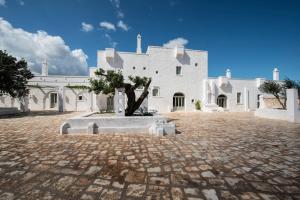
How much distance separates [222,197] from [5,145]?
6.63 metres

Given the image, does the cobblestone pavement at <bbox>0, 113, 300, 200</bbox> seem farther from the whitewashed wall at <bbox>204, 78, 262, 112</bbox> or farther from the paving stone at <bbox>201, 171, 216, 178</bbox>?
the whitewashed wall at <bbox>204, 78, 262, 112</bbox>

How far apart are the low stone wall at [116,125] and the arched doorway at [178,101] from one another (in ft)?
49.2

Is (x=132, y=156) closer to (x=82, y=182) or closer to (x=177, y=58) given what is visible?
(x=82, y=182)

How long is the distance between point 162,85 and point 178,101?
3407 mm

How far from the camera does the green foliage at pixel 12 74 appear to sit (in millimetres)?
13750

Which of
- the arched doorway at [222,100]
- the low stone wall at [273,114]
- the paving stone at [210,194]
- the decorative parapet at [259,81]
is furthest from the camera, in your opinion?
the decorative parapet at [259,81]

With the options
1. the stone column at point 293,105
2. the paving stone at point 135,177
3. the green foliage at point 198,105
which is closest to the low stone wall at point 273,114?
the stone column at point 293,105

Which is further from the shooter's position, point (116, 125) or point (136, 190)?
point (116, 125)

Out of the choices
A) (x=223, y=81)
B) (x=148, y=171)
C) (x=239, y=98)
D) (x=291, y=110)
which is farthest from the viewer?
(x=239, y=98)

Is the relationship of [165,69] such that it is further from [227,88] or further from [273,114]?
[273,114]

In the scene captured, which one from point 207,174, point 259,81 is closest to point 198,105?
point 259,81

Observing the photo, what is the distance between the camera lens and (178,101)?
22203 mm

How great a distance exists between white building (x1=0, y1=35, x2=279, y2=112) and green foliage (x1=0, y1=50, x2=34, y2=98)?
617cm

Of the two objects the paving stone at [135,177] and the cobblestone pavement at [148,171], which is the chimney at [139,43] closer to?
the cobblestone pavement at [148,171]
